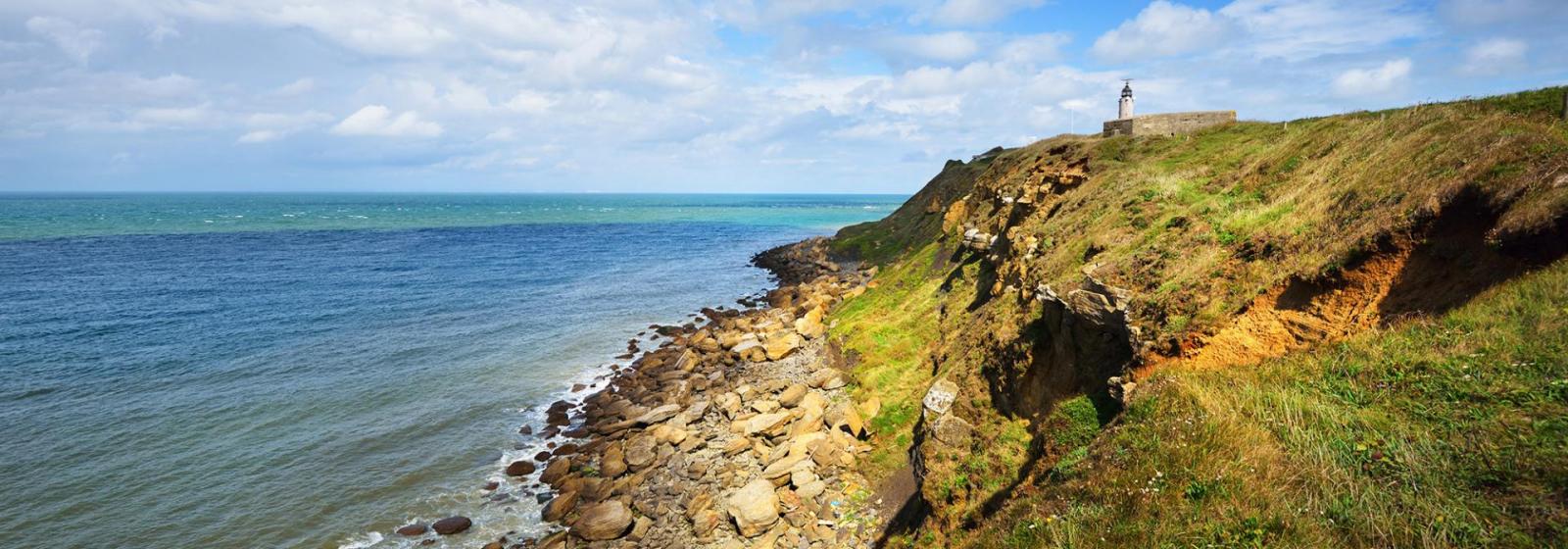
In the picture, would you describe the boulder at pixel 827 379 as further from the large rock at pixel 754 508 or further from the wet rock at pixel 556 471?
the wet rock at pixel 556 471

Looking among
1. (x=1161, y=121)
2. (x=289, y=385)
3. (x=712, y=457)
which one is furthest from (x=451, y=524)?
(x=1161, y=121)

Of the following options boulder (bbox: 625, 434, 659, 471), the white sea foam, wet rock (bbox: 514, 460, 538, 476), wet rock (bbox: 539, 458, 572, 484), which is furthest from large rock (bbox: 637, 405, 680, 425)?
the white sea foam

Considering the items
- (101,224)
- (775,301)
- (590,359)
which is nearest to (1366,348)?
(590,359)

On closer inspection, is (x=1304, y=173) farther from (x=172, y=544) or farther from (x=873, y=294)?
(x=172, y=544)

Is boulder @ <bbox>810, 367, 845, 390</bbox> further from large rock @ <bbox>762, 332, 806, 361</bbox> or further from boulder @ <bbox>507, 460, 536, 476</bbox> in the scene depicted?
boulder @ <bbox>507, 460, 536, 476</bbox>

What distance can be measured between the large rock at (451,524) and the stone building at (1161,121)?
125 ft

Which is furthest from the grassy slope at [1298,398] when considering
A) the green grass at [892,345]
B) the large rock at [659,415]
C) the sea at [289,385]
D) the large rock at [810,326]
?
the sea at [289,385]

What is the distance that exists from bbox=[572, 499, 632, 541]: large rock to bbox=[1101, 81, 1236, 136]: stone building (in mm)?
34466

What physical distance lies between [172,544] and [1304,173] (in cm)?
3420

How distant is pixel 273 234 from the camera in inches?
3937

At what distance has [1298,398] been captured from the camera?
9266mm

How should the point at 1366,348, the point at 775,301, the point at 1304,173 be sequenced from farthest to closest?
the point at 775,301
the point at 1304,173
the point at 1366,348

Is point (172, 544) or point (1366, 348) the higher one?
point (1366, 348)

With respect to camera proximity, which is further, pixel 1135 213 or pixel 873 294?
pixel 873 294
